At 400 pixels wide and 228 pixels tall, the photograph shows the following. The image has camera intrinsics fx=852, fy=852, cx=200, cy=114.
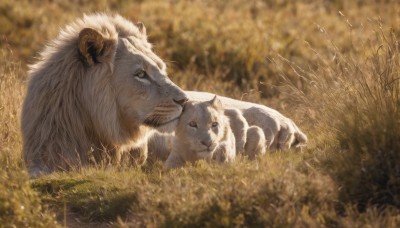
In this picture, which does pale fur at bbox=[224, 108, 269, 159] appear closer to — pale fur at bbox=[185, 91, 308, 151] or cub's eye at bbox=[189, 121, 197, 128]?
pale fur at bbox=[185, 91, 308, 151]

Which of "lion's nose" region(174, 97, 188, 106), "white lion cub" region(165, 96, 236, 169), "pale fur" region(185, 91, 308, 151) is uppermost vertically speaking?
"lion's nose" region(174, 97, 188, 106)

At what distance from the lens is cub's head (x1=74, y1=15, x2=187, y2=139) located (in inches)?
294

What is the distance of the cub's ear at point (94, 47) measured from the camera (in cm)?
742

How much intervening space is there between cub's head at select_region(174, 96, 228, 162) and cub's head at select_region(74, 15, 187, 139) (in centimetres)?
18

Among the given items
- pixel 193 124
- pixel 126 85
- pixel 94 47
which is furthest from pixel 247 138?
pixel 94 47

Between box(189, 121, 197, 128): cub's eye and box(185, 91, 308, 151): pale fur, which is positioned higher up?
box(189, 121, 197, 128): cub's eye

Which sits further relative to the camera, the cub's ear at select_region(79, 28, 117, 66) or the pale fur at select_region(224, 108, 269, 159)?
the pale fur at select_region(224, 108, 269, 159)

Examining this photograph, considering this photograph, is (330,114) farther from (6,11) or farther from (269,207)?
(6,11)

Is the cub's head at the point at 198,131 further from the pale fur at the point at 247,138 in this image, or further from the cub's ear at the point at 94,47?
the cub's ear at the point at 94,47

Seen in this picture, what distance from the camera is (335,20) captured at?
19141 millimetres

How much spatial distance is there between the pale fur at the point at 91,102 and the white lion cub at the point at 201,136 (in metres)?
0.21

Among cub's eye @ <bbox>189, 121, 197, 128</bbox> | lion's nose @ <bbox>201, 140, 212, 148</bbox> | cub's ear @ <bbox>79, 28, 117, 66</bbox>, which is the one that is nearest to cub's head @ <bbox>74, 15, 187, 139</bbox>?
cub's ear @ <bbox>79, 28, 117, 66</bbox>

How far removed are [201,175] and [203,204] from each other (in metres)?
1.03

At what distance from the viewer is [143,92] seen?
24.6 feet
